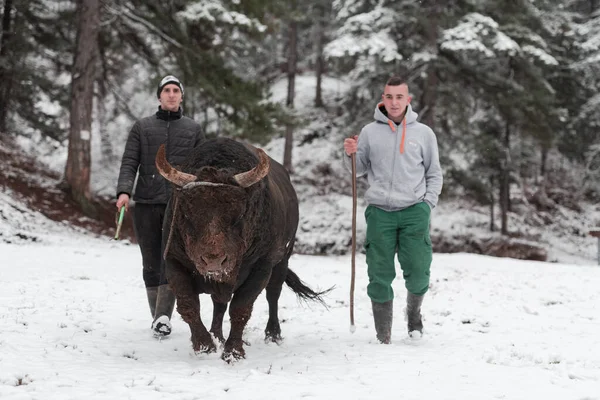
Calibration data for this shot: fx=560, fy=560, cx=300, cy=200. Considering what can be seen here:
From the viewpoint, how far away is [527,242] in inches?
850

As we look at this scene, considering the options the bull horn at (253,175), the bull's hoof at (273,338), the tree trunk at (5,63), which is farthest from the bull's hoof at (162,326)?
the tree trunk at (5,63)

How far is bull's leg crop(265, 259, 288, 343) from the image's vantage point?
233 inches

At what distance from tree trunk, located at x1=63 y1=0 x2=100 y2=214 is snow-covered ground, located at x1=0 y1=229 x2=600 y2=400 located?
5889mm

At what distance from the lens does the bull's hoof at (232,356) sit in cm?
470

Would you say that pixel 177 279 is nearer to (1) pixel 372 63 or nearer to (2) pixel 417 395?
(2) pixel 417 395

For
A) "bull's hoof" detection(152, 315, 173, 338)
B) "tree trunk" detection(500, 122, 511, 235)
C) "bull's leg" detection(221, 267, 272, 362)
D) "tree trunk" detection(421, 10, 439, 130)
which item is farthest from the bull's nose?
"tree trunk" detection(500, 122, 511, 235)

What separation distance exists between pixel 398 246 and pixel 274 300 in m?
1.46

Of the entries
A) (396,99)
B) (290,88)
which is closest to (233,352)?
(396,99)

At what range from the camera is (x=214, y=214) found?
165 inches

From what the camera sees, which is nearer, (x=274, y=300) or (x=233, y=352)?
Result: (x=233, y=352)

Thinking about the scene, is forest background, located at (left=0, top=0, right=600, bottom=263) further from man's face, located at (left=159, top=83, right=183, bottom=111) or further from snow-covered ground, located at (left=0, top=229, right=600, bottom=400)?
man's face, located at (left=159, top=83, right=183, bottom=111)

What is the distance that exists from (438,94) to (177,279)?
605 inches

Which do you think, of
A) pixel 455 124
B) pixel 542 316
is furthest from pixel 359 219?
pixel 542 316

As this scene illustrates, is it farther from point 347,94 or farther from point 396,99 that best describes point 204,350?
point 347,94
